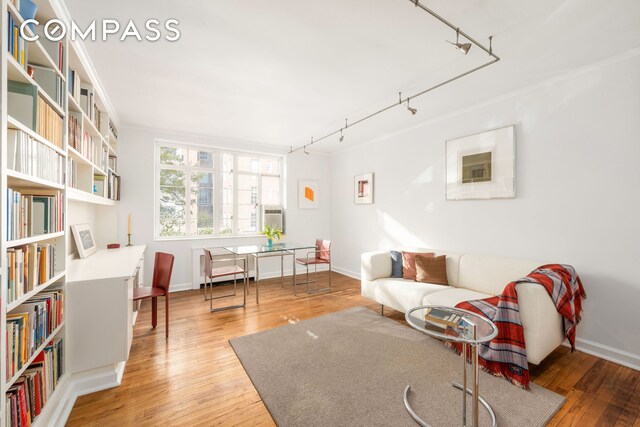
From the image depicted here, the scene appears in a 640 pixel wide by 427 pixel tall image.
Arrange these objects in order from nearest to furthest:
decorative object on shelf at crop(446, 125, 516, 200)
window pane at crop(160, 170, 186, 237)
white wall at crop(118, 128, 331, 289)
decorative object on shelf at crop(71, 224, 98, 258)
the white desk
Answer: the white desk, decorative object on shelf at crop(71, 224, 98, 258), decorative object on shelf at crop(446, 125, 516, 200), white wall at crop(118, 128, 331, 289), window pane at crop(160, 170, 186, 237)

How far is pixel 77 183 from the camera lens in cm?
278

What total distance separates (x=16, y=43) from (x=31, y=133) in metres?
0.43

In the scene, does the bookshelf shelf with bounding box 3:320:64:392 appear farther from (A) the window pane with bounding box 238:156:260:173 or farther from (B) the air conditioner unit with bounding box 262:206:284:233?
(A) the window pane with bounding box 238:156:260:173

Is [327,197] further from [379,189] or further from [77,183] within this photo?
[77,183]

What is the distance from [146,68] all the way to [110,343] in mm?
2447

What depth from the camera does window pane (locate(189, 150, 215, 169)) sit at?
5.03 meters

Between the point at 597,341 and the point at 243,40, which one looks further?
the point at 597,341

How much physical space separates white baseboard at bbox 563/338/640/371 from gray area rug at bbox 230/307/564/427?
1.03 m

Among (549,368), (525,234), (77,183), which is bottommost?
(549,368)

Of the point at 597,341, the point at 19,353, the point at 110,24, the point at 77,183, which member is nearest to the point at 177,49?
the point at 110,24

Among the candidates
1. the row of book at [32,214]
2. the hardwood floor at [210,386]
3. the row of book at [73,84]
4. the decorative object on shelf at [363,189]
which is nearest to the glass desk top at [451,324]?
the hardwood floor at [210,386]

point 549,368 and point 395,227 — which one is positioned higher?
point 395,227

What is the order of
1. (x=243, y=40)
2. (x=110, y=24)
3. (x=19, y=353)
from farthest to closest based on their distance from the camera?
(x=243, y=40) → (x=110, y=24) → (x=19, y=353)

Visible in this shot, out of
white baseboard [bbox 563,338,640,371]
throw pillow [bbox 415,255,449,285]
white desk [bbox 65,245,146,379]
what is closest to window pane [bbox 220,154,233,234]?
white desk [bbox 65,245,146,379]
